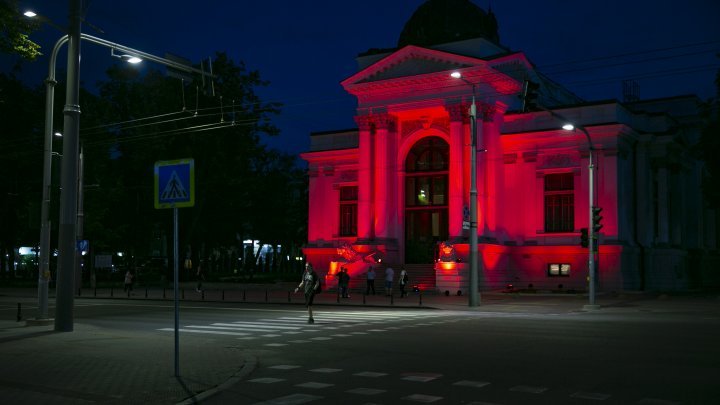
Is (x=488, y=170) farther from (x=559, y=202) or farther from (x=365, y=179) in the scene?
(x=365, y=179)

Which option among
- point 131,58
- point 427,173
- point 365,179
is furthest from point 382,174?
point 131,58

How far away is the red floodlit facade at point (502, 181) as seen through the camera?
1829 inches

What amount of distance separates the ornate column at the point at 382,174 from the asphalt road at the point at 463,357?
80.6 ft

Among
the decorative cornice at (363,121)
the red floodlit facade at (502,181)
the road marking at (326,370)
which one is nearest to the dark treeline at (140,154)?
the decorative cornice at (363,121)

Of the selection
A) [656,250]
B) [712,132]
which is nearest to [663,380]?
[712,132]

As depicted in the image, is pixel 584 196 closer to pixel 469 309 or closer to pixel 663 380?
pixel 469 309

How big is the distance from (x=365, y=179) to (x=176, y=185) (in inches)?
1561

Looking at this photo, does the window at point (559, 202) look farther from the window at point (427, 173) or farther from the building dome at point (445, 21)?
the building dome at point (445, 21)

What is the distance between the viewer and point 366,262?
48.8m

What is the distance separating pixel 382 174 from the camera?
50.2 m

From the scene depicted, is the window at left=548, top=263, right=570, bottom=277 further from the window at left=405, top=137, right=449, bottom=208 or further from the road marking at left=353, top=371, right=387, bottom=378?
the road marking at left=353, top=371, right=387, bottom=378

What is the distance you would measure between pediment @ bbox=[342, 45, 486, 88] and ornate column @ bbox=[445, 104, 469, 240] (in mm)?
2716

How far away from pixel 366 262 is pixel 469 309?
1855cm

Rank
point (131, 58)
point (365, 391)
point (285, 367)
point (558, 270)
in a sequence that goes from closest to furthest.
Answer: point (365, 391), point (285, 367), point (131, 58), point (558, 270)
